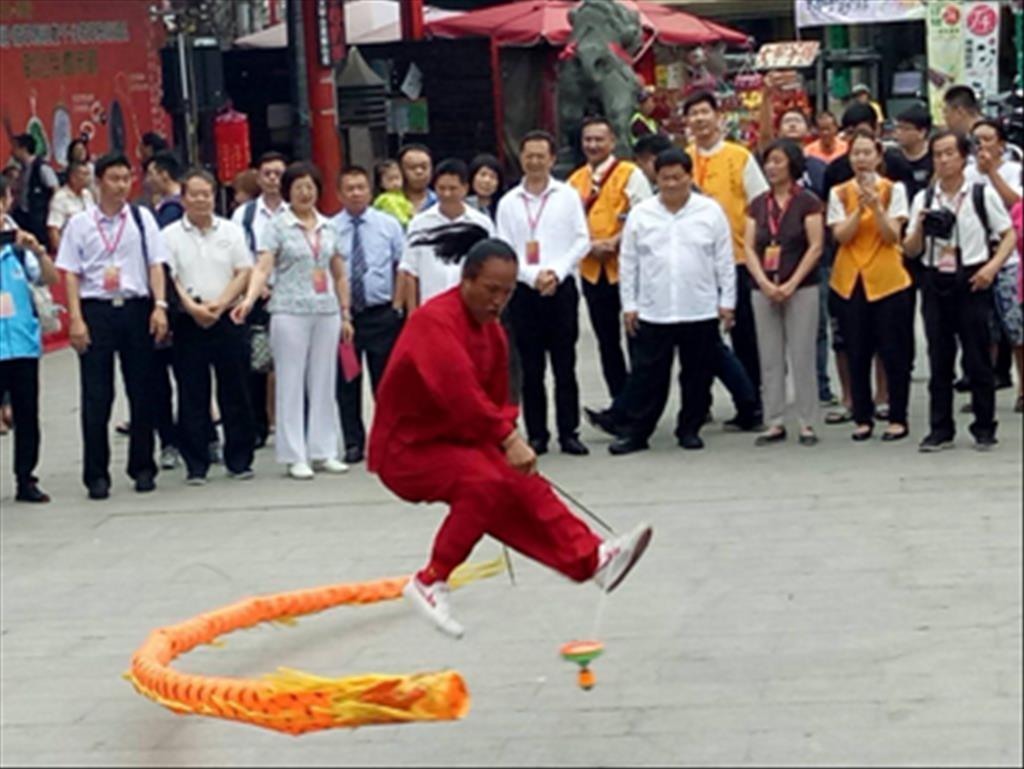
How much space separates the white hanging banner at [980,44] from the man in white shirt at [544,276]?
7193 mm

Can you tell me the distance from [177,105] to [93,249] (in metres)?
10.4

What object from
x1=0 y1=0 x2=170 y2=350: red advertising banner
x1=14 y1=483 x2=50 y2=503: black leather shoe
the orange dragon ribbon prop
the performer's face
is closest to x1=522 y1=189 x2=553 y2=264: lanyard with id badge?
x1=14 y1=483 x2=50 y2=503: black leather shoe

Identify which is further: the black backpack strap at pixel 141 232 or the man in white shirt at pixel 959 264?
the black backpack strap at pixel 141 232

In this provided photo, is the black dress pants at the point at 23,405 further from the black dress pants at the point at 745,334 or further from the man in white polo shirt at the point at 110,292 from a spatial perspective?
the black dress pants at the point at 745,334

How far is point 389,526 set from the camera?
10.8 m

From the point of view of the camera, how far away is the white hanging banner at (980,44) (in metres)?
18.3

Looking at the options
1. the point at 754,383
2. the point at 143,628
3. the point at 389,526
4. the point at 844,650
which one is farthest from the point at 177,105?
the point at 844,650

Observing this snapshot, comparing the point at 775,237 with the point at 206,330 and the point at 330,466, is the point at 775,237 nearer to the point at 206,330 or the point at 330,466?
the point at 330,466

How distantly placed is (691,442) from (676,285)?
3.20 feet

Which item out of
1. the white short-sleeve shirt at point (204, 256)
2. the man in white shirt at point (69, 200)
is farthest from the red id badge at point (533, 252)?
the man in white shirt at point (69, 200)

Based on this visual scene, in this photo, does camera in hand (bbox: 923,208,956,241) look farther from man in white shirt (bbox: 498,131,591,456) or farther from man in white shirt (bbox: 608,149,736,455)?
man in white shirt (bbox: 498,131,591,456)

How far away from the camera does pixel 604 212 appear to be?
1255 centimetres

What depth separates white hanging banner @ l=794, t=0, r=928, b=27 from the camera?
2425cm

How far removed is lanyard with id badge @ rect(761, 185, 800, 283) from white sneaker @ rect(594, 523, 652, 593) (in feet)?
14.8
